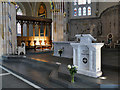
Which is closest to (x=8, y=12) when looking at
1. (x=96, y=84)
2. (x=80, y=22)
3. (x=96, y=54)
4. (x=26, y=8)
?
(x=96, y=54)

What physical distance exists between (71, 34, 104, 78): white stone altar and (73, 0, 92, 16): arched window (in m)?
15.1

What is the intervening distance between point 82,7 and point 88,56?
16.1 metres

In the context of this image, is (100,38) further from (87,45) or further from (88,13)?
(87,45)

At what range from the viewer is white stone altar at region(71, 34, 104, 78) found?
398 cm

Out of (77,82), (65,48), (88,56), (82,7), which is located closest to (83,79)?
(77,82)

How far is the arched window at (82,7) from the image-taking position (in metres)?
18.5

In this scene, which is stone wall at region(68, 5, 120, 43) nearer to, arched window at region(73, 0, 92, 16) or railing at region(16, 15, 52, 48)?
arched window at region(73, 0, 92, 16)

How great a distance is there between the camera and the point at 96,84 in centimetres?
340

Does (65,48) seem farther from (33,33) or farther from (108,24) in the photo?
(33,33)

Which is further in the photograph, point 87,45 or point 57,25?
point 57,25

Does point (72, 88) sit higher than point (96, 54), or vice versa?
point (96, 54)

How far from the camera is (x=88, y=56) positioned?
167 inches

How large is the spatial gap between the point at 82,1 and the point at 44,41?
8724 millimetres

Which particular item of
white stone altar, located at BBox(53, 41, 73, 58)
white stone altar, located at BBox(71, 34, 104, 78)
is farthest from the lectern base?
white stone altar, located at BBox(53, 41, 73, 58)
